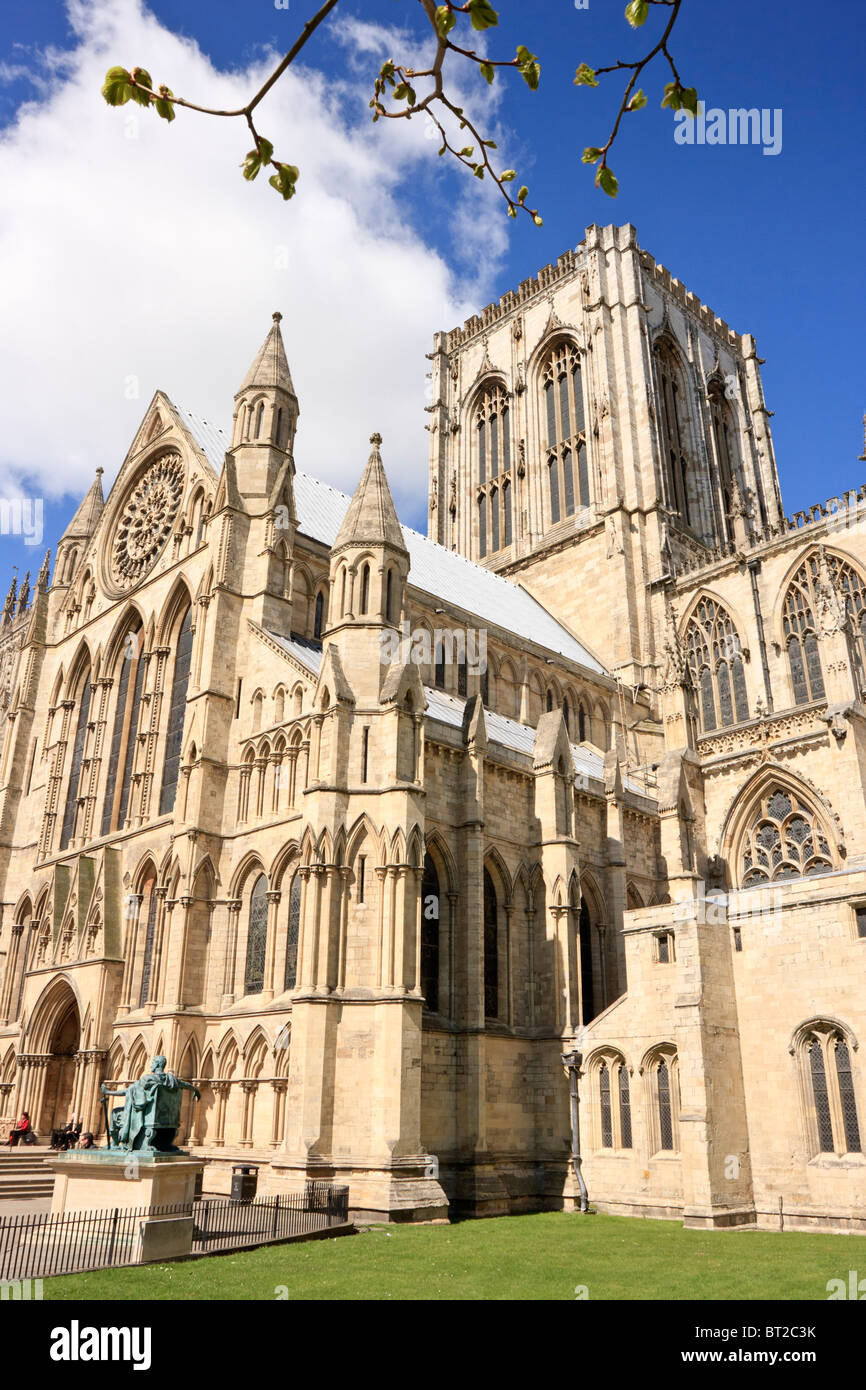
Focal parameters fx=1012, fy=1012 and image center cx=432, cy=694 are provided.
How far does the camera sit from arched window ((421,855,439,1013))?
24578 mm

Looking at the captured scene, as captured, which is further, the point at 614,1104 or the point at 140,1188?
the point at 614,1104

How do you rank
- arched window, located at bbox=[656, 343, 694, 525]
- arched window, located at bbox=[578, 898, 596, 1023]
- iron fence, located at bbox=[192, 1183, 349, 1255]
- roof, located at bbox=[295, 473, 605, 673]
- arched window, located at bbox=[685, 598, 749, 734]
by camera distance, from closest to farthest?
iron fence, located at bbox=[192, 1183, 349, 1255]
arched window, located at bbox=[578, 898, 596, 1023]
roof, located at bbox=[295, 473, 605, 673]
arched window, located at bbox=[685, 598, 749, 734]
arched window, located at bbox=[656, 343, 694, 525]

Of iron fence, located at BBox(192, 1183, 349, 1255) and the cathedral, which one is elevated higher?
the cathedral

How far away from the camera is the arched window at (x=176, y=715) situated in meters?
29.8

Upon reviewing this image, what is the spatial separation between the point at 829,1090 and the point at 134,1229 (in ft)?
45.9

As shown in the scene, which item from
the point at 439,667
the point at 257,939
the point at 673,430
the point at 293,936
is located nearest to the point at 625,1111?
the point at 293,936

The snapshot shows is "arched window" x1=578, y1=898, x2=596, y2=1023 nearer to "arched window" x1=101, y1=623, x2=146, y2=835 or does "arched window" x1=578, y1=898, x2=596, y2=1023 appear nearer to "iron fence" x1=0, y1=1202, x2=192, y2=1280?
"arched window" x1=101, y1=623, x2=146, y2=835

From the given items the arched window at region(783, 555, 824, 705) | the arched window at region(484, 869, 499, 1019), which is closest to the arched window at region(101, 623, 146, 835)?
the arched window at region(484, 869, 499, 1019)

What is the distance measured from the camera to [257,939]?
2566 centimetres

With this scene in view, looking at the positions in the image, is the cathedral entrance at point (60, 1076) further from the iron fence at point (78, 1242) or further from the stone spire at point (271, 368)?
the stone spire at point (271, 368)

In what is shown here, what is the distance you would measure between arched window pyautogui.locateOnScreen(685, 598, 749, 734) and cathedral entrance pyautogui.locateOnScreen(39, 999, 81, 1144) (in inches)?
1004

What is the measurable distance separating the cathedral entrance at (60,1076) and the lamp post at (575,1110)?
47.8 feet

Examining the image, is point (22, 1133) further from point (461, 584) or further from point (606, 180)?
point (606, 180)
